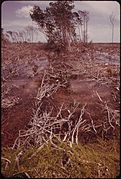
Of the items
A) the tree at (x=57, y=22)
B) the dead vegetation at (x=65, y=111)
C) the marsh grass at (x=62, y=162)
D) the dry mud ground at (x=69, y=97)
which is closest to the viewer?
the marsh grass at (x=62, y=162)

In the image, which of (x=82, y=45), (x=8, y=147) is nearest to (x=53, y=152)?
(x=8, y=147)

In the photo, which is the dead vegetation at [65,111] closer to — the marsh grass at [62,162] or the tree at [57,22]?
the marsh grass at [62,162]

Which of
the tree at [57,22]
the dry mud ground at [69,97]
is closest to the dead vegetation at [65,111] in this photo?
the dry mud ground at [69,97]

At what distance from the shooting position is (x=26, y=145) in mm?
3617

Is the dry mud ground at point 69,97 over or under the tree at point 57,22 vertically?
under

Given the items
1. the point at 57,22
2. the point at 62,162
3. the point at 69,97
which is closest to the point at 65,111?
the point at 69,97

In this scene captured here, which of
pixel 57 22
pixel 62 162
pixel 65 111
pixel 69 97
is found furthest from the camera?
pixel 57 22

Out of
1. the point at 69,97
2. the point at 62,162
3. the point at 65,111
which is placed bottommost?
the point at 62,162

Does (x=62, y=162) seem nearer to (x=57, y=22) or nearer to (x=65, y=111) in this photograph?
(x=65, y=111)

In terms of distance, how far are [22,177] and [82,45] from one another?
9341mm

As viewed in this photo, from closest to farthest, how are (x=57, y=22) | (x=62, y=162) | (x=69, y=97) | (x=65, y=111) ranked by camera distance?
(x=62, y=162) → (x=65, y=111) → (x=69, y=97) → (x=57, y=22)

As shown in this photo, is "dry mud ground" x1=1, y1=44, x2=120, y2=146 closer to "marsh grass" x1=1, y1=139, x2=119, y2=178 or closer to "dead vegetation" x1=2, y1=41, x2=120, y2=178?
"dead vegetation" x1=2, y1=41, x2=120, y2=178

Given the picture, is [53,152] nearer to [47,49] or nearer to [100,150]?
[100,150]

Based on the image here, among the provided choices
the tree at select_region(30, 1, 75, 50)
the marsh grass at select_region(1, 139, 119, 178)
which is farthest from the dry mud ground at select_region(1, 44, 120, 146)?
the tree at select_region(30, 1, 75, 50)
